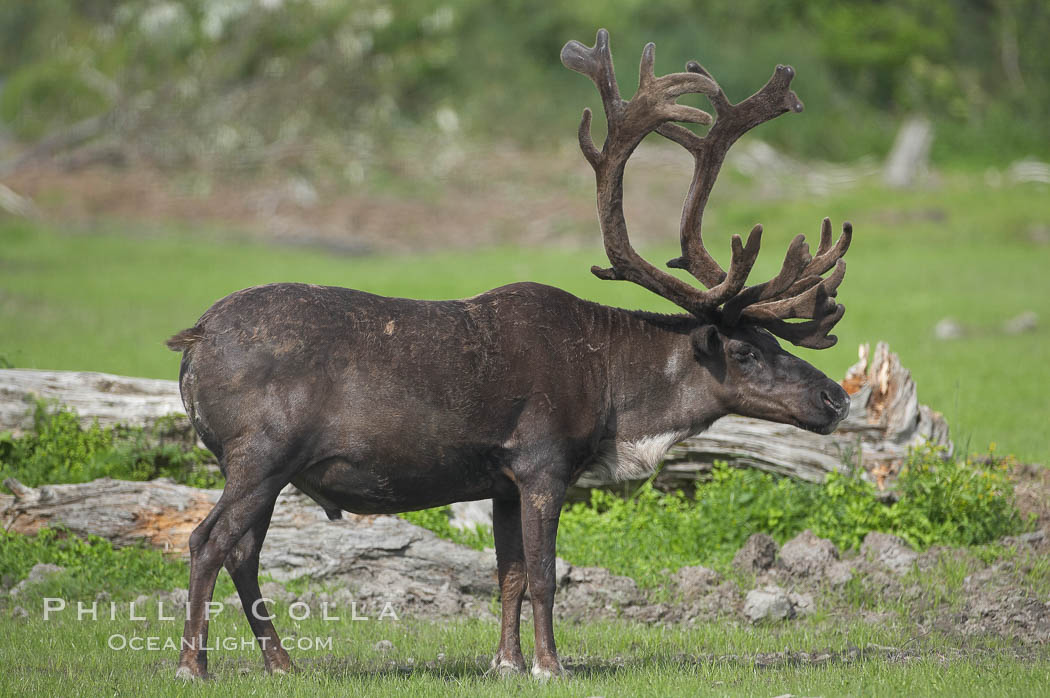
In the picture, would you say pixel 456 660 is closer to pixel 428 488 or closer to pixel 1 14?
pixel 428 488

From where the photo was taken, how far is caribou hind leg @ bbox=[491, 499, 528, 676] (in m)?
8.64

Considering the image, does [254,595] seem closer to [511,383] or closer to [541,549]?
[541,549]

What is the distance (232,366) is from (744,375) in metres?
3.27

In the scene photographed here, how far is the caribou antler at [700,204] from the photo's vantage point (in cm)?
867

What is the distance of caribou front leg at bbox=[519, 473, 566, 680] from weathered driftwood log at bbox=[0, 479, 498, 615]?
7.36 ft

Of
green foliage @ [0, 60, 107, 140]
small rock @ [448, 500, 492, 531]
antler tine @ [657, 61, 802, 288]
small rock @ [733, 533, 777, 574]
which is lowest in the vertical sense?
small rock @ [733, 533, 777, 574]

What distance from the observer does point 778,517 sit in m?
11.6

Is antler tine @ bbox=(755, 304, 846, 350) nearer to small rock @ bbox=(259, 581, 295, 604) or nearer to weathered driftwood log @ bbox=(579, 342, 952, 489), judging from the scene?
weathered driftwood log @ bbox=(579, 342, 952, 489)

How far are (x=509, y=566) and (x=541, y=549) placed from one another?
62cm

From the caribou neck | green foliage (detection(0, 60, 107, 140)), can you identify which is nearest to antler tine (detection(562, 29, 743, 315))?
the caribou neck

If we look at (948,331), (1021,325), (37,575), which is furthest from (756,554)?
(1021,325)

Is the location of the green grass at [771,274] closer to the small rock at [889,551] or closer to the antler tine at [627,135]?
the small rock at [889,551]

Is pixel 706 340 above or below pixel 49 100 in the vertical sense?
below

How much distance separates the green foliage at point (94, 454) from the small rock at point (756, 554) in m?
4.58
